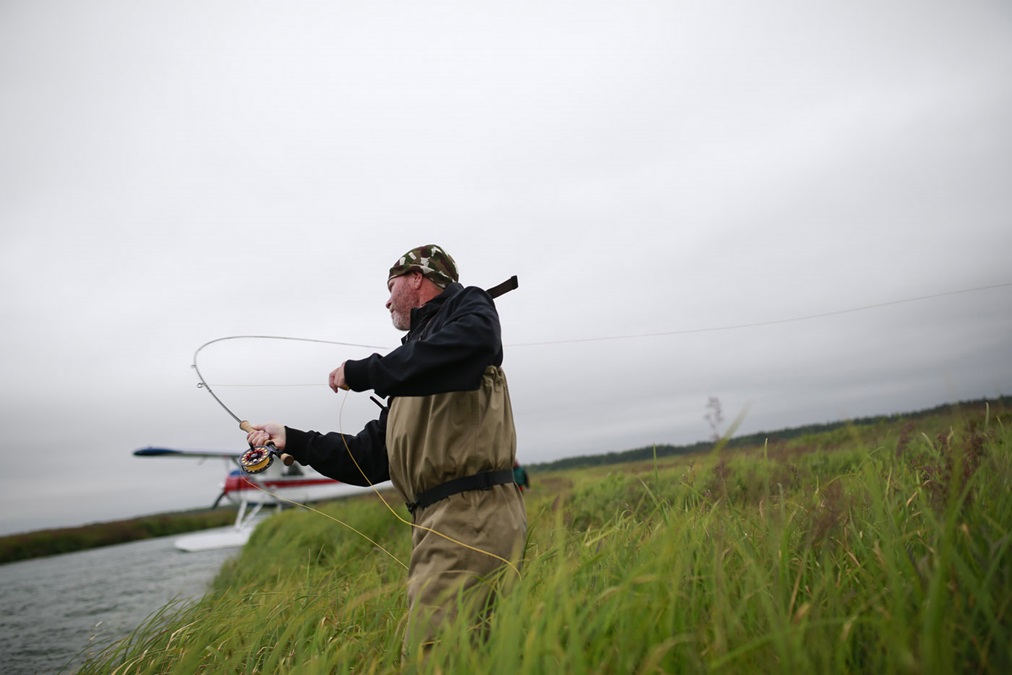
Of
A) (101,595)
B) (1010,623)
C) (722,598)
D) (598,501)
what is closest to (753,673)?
(722,598)

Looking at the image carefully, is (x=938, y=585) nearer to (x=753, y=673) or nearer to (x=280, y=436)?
(x=753, y=673)

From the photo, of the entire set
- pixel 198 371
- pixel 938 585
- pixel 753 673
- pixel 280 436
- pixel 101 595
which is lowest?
pixel 101 595

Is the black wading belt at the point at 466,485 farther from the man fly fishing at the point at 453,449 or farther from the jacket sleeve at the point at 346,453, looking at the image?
the jacket sleeve at the point at 346,453

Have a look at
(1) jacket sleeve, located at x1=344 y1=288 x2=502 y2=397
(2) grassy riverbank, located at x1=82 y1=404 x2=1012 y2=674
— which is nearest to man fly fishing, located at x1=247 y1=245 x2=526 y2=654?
(1) jacket sleeve, located at x1=344 y1=288 x2=502 y2=397

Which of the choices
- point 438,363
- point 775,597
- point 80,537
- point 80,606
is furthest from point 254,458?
point 80,537

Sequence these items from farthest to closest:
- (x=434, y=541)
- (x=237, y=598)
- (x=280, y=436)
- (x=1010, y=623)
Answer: (x=237, y=598)
(x=280, y=436)
(x=434, y=541)
(x=1010, y=623)

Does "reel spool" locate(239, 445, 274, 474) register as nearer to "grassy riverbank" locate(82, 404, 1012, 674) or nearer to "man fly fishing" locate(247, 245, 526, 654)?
"grassy riverbank" locate(82, 404, 1012, 674)

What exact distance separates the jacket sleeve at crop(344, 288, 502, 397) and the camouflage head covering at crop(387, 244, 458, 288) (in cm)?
77

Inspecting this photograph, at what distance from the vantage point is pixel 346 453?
3.41m

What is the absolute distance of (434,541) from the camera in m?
2.65

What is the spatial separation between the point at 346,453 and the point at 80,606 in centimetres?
1296

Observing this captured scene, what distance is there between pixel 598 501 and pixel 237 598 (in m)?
6.26

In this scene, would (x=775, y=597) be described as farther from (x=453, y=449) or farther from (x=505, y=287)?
(x=505, y=287)

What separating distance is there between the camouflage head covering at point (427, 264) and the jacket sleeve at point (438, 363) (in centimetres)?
77
